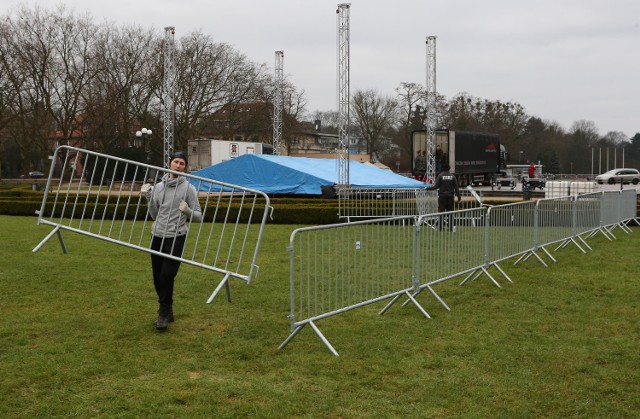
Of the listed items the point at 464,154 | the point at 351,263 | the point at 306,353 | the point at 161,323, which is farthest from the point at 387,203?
the point at 464,154

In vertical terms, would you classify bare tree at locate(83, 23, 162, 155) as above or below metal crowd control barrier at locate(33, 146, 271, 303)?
above

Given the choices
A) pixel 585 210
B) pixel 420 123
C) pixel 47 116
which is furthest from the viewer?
pixel 420 123

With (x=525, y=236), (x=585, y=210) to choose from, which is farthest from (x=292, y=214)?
(x=525, y=236)

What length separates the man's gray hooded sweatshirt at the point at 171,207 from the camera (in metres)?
6.91

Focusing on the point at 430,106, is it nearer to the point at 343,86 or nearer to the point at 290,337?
the point at 343,86

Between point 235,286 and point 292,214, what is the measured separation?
11522 mm

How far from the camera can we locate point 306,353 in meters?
5.93

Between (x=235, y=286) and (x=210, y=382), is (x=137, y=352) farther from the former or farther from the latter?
(x=235, y=286)

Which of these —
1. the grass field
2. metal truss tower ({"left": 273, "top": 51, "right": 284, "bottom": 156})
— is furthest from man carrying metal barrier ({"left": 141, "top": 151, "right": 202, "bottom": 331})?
metal truss tower ({"left": 273, "top": 51, "right": 284, "bottom": 156})

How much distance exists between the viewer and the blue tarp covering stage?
30938 mm

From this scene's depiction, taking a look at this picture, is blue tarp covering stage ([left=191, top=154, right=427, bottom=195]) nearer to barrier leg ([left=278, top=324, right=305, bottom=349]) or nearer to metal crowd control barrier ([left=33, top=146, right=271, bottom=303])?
metal crowd control barrier ([left=33, top=146, right=271, bottom=303])

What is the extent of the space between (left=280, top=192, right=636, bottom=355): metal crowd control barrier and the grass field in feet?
0.95

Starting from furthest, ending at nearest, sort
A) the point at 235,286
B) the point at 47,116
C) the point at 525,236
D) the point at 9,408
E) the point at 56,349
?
the point at 47,116 → the point at 525,236 → the point at 235,286 → the point at 56,349 → the point at 9,408

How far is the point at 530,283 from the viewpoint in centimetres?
967
